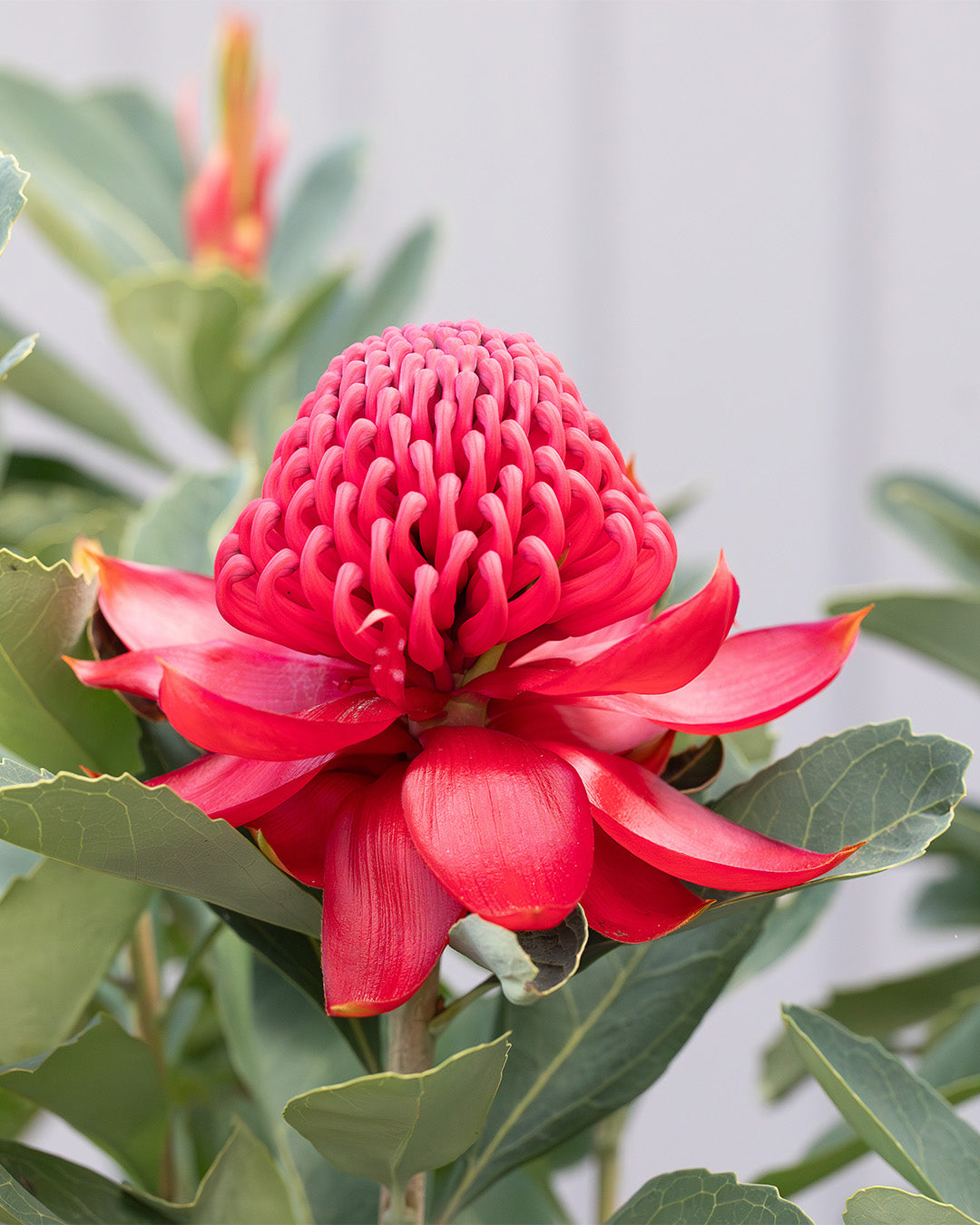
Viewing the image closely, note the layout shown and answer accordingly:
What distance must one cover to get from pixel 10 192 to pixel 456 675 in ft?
0.55

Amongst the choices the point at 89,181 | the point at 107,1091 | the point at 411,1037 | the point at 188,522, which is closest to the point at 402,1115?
the point at 411,1037

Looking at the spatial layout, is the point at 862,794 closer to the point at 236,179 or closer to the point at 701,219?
the point at 236,179

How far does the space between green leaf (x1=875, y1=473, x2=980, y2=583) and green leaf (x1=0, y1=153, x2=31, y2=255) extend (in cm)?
51

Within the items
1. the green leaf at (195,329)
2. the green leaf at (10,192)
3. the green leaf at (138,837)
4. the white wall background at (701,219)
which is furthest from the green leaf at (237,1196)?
the white wall background at (701,219)

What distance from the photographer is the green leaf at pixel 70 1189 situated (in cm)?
33

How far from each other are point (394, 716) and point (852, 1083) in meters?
0.18

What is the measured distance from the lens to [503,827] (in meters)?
0.25

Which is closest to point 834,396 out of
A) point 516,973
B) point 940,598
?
point 940,598

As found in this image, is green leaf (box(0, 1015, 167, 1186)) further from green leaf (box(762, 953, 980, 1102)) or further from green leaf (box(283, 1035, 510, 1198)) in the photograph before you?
green leaf (box(762, 953, 980, 1102))

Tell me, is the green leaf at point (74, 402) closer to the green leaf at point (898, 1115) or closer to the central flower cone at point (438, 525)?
the central flower cone at point (438, 525)

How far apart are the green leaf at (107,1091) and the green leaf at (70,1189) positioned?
2 centimetres

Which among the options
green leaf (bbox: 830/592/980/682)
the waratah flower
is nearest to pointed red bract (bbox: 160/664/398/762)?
green leaf (bbox: 830/592/980/682)

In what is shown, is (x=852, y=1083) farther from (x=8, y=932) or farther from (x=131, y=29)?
(x=131, y=29)

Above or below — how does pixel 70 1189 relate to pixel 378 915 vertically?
below
